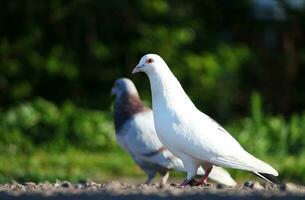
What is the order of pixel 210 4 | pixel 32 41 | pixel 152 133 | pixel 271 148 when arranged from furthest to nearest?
pixel 210 4 → pixel 32 41 → pixel 271 148 → pixel 152 133

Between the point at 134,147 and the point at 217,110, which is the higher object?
the point at 217,110

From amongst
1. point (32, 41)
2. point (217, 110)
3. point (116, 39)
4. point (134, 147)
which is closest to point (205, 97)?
point (217, 110)

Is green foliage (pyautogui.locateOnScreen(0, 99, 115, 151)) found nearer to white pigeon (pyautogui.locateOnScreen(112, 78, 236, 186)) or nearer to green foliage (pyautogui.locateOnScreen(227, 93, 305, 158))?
green foliage (pyautogui.locateOnScreen(227, 93, 305, 158))

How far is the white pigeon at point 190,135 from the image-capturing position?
759cm

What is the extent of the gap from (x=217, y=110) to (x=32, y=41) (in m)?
3.30

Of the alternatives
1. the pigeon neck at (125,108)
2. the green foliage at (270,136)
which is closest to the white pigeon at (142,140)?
the pigeon neck at (125,108)

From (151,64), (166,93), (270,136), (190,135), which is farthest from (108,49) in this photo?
(190,135)

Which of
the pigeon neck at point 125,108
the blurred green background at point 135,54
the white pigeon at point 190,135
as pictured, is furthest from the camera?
the blurred green background at point 135,54

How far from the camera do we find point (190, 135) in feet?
24.9

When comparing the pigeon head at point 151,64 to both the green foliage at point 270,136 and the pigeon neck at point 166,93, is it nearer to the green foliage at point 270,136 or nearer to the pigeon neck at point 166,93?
the pigeon neck at point 166,93

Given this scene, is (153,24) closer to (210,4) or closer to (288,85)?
(210,4)

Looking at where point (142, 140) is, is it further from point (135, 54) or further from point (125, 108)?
point (135, 54)

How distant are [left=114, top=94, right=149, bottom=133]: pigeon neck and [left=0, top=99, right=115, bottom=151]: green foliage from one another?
12.1 ft

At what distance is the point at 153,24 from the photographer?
56.3 ft
